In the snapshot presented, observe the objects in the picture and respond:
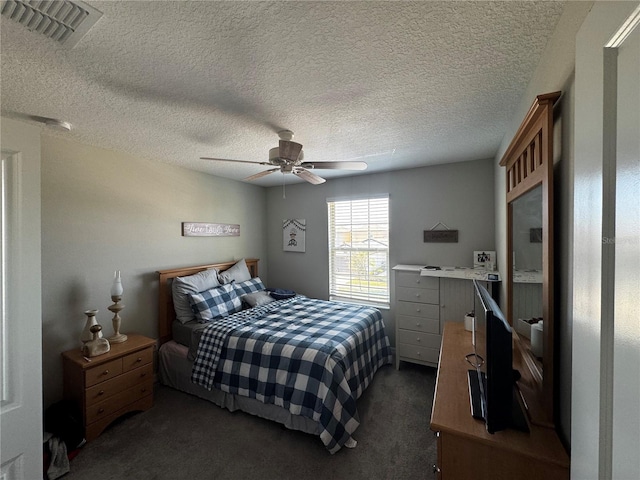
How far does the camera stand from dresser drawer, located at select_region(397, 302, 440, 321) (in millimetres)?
2963

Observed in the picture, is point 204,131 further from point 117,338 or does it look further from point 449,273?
point 449,273

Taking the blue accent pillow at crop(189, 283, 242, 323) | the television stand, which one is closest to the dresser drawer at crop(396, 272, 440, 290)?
the television stand

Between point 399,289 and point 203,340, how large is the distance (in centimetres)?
218

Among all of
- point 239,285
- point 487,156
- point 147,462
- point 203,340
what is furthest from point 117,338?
point 487,156

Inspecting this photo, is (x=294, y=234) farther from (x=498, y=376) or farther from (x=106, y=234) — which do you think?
(x=498, y=376)

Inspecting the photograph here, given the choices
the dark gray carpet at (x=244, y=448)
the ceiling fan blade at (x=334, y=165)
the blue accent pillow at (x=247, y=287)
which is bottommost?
the dark gray carpet at (x=244, y=448)

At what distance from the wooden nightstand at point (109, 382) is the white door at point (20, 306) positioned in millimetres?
1071

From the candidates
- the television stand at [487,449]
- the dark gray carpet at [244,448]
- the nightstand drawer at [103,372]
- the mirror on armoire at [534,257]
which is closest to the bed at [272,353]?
the dark gray carpet at [244,448]

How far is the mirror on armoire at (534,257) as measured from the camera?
3.59ft

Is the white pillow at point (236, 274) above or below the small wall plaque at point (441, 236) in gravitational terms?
below

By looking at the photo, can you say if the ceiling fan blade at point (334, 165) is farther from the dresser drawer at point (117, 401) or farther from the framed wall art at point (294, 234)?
the dresser drawer at point (117, 401)

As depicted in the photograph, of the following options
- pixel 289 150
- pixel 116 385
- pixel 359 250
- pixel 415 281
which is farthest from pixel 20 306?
pixel 359 250

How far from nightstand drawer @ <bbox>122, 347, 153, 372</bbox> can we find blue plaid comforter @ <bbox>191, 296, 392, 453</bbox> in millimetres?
447

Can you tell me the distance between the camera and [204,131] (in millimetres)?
2188
